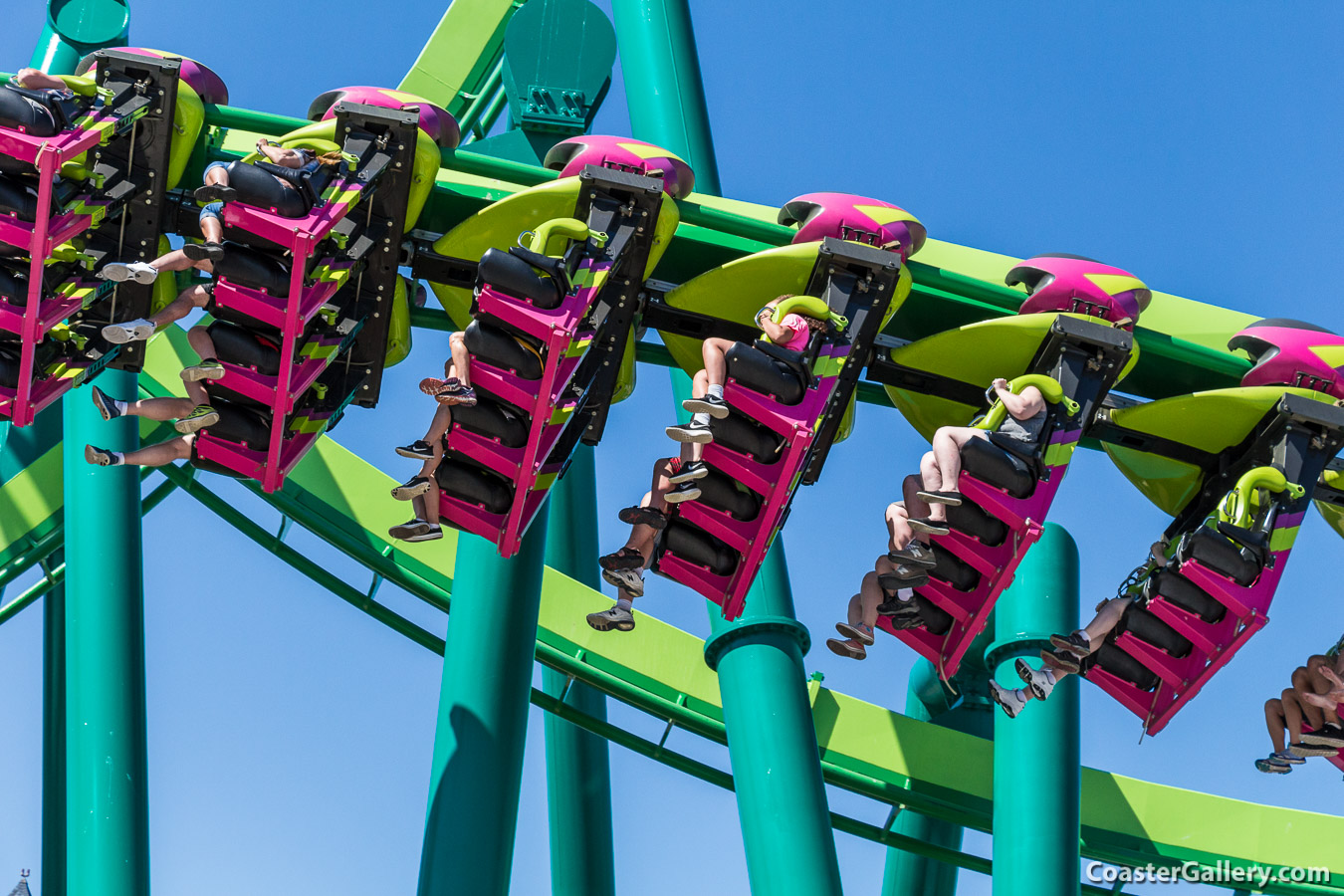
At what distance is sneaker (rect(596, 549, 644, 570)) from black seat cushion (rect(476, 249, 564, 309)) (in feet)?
2.72

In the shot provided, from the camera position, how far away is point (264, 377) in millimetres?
5438

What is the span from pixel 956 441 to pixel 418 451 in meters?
1.74

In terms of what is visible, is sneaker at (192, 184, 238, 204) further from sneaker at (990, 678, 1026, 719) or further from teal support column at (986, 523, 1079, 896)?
teal support column at (986, 523, 1079, 896)

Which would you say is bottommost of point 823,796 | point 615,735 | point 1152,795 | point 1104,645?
point 823,796

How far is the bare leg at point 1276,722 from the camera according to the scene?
6.50 meters

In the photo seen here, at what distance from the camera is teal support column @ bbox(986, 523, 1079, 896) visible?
7.03 meters

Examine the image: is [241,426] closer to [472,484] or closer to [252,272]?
[252,272]

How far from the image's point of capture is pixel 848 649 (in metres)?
5.74

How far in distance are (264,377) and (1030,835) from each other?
12.0 ft

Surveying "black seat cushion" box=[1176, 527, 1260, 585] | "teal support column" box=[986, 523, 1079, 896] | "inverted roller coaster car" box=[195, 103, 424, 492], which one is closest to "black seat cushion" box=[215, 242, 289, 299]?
"inverted roller coaster car" box=[195, 103, 424, 492]

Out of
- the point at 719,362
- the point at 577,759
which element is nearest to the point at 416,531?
the point at 719,362

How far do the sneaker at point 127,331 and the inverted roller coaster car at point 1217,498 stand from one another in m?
3.33

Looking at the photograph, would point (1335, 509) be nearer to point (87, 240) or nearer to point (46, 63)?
point (87, 240)

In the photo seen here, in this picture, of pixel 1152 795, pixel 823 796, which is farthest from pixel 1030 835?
pixel 1152 795
